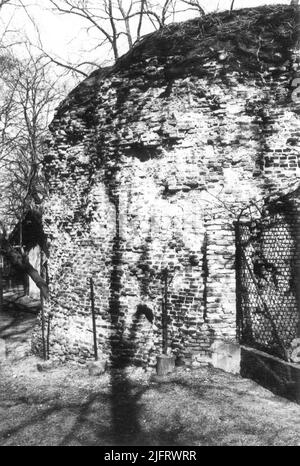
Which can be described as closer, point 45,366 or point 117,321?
point 117,321

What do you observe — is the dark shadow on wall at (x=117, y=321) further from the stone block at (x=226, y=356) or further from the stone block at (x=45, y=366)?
the stone block at (x=226, y=356)

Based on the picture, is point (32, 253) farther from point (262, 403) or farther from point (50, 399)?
point (262, 403)

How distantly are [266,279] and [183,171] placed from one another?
2045mm

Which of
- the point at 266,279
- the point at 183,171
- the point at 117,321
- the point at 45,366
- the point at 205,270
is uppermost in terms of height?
the point at 183,171

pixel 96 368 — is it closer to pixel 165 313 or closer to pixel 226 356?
pixel 165 313

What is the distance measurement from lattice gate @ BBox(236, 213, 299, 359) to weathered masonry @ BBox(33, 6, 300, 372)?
0.17 meters

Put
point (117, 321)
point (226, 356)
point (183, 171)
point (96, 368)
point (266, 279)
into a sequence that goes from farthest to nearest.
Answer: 1. point (117, 321)
2. point (96, 368)
3. point (183, 171)
4. point (266, 279)
5. point (226, 356)

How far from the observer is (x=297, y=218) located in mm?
5910

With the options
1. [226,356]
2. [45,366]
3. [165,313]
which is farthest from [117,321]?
[226,356]

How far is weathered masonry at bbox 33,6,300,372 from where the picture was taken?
242 inches

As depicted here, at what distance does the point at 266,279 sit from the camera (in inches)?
243

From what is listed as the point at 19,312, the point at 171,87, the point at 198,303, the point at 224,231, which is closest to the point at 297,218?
the point at 224,231

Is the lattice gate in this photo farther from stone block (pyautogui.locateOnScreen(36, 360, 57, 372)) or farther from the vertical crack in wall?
stone block (pyautogui.locateOnScreen(36, 360, 57, 372))

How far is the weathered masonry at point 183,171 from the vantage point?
20.2 ft
